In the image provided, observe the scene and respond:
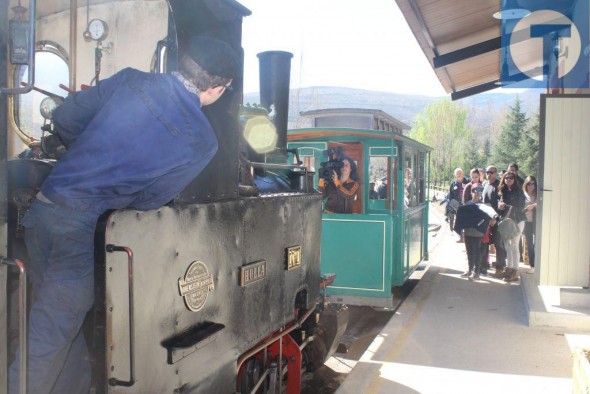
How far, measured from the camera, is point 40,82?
122 inches

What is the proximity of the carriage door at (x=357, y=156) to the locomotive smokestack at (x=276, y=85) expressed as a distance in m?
3.20

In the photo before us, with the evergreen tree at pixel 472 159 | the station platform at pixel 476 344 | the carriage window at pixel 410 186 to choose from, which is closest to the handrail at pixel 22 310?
the station platform at pixel 476 344

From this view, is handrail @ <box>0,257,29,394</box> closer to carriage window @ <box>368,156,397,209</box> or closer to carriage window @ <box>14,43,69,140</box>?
carriage window @ <box>14,43,69,140</box>

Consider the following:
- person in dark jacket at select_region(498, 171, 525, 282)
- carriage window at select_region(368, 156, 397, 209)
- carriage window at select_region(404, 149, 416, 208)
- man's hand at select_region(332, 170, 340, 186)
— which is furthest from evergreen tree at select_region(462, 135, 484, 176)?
man's hand at select_region(332, 170, 340, 186)

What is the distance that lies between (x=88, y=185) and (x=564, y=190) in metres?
5.34

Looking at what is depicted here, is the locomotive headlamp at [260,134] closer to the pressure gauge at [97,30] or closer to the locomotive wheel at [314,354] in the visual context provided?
the pressure gauge at [97,30]

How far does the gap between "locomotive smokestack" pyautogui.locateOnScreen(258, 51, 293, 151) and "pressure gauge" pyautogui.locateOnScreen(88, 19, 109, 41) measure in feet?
4.97

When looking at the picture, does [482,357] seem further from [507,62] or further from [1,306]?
[507,62]

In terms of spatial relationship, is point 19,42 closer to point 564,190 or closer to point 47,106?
point 47,106

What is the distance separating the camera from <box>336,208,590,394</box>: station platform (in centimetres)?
423

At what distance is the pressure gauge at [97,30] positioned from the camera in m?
2.82

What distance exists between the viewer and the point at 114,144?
76.3 inches

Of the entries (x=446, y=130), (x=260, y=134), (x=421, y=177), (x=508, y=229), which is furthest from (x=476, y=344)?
Result: (x=446, y=130)

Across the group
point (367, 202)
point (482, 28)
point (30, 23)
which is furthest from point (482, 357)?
point (482, 28)
